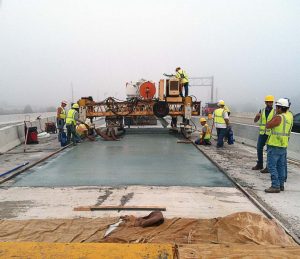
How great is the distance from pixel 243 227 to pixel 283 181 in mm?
3027

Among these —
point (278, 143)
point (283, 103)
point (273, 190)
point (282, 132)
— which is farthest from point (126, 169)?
point (283, 103)

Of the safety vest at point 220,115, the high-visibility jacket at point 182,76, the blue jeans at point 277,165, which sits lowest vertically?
the blue jeans at point 277,165

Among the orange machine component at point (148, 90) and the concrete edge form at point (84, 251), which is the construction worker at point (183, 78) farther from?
the concrete edge form at point (84, 251)

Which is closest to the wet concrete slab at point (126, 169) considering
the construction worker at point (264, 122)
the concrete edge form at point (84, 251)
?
the construction worker at point (264, 122)

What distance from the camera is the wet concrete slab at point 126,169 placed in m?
6.89

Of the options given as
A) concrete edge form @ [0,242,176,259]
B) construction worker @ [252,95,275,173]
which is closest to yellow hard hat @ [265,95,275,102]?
construction worker @ [252,95,275,173]

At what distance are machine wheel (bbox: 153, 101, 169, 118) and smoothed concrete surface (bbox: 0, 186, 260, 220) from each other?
9308 mm

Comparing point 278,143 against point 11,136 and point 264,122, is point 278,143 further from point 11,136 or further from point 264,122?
point 11,136

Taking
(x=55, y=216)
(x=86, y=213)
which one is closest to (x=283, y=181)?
(x=86, y=213)

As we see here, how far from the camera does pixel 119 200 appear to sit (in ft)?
18.2

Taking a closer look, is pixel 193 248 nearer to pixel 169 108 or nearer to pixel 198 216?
pixel 198 216

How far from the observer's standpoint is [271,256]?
104 inches

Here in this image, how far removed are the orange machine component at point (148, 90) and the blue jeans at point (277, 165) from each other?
10614mm

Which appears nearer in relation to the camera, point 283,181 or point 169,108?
point 283,181
